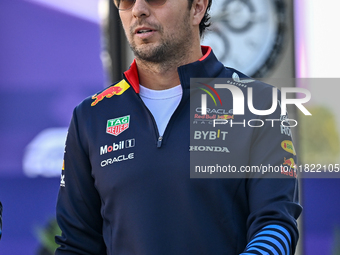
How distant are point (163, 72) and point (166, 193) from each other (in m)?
0.45

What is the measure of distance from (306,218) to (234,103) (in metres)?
1.79

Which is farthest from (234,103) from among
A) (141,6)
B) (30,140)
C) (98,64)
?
(30,140)

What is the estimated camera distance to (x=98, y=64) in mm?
3344

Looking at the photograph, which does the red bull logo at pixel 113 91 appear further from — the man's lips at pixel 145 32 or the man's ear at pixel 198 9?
the man's ear at pixel 198 9

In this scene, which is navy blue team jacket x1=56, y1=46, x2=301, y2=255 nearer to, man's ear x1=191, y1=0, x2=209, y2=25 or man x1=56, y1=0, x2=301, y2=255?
man x1=56, y1=0, x2=301, y2=255

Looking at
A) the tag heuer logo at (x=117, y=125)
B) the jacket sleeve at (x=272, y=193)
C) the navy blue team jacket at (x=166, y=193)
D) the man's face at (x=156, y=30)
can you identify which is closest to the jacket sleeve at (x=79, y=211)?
the navy blue team jacket at (x=166, y=193)

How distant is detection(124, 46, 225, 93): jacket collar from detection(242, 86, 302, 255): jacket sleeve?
237 millimetres

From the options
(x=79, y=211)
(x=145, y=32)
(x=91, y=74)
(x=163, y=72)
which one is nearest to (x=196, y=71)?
(x=163, y=72)

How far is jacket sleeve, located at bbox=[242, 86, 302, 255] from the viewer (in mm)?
1178

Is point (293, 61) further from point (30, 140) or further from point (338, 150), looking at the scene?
point (30, 140)

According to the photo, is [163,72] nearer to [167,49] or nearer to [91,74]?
[167,49]

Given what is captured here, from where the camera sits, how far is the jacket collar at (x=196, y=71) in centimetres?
147

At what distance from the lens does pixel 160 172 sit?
1.31m

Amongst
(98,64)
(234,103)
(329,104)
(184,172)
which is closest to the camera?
(184,172)
